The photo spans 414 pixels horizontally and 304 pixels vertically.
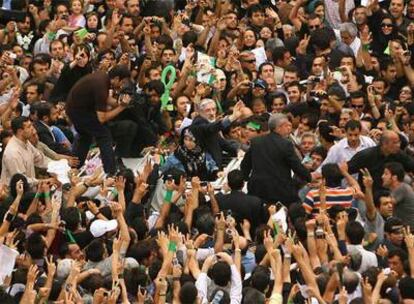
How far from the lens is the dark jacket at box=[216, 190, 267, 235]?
23688 mm

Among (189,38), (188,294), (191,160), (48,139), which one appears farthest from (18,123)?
(188,294)

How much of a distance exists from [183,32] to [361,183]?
597 cm

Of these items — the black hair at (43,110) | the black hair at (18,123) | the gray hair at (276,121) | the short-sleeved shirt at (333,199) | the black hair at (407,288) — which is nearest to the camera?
the black hair at (407,288)

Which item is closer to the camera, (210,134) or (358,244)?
(358,244)

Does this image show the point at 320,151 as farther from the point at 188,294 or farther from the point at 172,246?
the point at 188,294

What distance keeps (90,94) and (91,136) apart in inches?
20.2

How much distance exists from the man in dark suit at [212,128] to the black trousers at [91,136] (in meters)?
0.96

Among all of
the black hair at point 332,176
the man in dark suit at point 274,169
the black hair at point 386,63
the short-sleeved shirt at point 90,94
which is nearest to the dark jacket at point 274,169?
the man in dark suit at point 274,169

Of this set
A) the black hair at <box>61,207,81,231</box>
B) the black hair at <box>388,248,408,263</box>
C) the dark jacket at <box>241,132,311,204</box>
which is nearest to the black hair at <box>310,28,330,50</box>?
the dark jacket at <box>241,132,311,204</box>

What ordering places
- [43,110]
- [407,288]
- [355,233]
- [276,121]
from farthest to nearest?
[43,110]
[276,121]
[355,233]
[407,288]

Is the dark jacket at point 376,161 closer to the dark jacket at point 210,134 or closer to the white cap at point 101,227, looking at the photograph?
the dark jacket at point 210,134

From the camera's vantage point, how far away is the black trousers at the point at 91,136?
83.3 feet

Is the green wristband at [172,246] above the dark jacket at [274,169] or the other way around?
above

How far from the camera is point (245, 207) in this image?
23.7m
